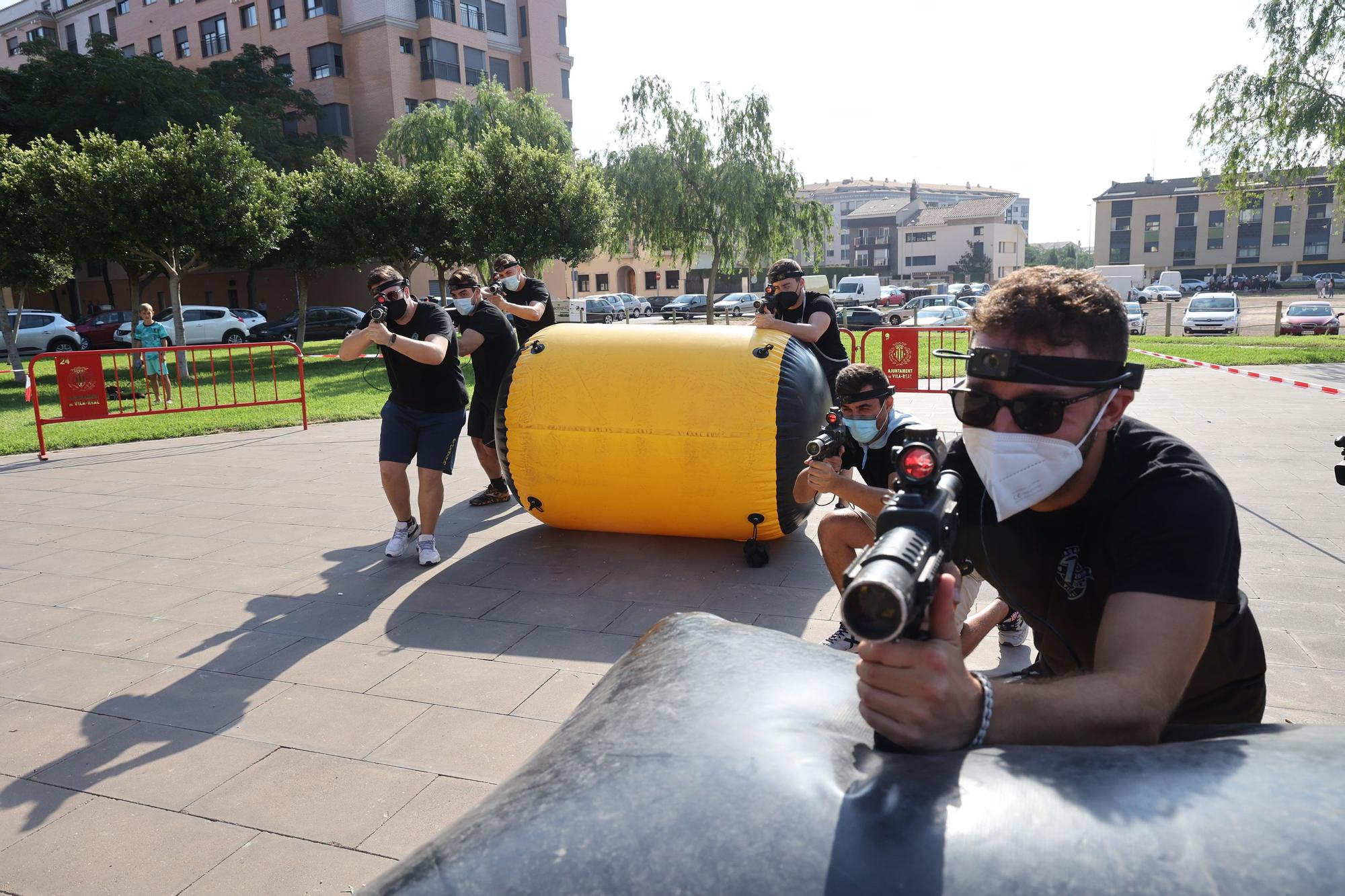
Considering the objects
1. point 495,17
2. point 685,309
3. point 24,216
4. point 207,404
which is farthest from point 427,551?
point 495,17

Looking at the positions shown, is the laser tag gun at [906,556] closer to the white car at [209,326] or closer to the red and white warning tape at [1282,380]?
the red and white warning tape at [1282,380]

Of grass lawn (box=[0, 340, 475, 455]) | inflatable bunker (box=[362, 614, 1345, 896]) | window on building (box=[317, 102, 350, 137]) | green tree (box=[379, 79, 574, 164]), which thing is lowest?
grass lawn (box=[0, 340, 475, 455])

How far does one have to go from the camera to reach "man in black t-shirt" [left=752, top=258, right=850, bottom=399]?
6.44m

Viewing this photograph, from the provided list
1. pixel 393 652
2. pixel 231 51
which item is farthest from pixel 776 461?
pixel 231 51

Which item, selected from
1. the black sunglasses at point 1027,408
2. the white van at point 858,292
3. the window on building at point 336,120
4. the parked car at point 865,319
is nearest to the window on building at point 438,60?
the window on building at point 336,120

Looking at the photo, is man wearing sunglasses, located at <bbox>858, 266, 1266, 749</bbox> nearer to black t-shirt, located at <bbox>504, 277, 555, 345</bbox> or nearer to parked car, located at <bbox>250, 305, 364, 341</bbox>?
black t-shirt, located at <bbox>504, 277, 555, 345</bbox>

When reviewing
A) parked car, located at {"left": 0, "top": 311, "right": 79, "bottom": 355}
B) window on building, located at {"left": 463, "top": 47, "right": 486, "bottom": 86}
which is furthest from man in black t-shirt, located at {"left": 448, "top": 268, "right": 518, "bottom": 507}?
window on building, located at {"left": 463, "top": 47, "right": 486, "bottom": 86}

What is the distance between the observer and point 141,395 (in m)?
15.6

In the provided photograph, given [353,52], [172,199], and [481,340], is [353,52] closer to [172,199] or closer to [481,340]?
[172,199]

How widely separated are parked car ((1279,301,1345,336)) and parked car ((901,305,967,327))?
9660 mm

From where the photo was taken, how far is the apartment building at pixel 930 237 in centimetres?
9438

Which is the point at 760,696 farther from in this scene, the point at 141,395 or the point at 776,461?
the point at 141,395

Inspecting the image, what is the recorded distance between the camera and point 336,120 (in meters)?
45.0

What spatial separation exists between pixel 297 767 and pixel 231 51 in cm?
5262
